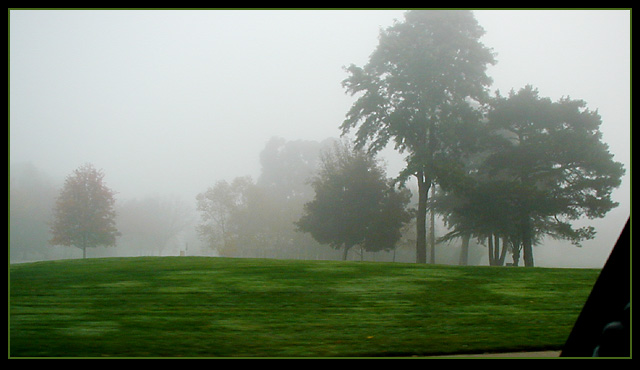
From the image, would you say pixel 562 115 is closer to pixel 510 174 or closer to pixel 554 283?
pixel 510 174

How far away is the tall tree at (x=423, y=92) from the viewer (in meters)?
21.2

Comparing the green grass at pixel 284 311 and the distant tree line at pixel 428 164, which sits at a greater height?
the distant tree line at pixel 428 164

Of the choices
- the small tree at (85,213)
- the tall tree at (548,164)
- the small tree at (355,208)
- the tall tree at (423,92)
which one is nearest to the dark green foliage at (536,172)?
the tall tree at (548,164)

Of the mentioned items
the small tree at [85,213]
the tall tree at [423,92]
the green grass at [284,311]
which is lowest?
the green grass at [284,311]

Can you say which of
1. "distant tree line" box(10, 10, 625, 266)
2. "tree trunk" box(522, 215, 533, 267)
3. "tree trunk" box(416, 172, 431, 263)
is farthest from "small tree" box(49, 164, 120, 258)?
"tree trunk" box(522, 215, 533, 267)

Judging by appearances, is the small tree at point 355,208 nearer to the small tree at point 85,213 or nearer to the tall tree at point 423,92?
the tall tree at point 423,92

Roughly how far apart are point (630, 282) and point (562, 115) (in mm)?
20744

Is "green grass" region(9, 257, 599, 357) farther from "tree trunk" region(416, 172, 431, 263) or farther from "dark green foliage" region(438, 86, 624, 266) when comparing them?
"dark green foliage" region(438, 86, 624, 266)

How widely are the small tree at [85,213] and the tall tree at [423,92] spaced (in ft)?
36.2

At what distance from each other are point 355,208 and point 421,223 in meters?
3.00

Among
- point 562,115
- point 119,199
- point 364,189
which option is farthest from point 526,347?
point 562,115

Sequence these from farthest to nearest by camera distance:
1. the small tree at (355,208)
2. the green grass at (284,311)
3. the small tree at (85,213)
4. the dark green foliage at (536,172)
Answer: the small tree at (355,208)
the dark green foliage at (536,172)
the small tree at (85,213)
the green grass at (284,311)

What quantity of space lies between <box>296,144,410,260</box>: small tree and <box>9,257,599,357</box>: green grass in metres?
10.7

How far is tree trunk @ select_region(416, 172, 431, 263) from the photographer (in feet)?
67.6
